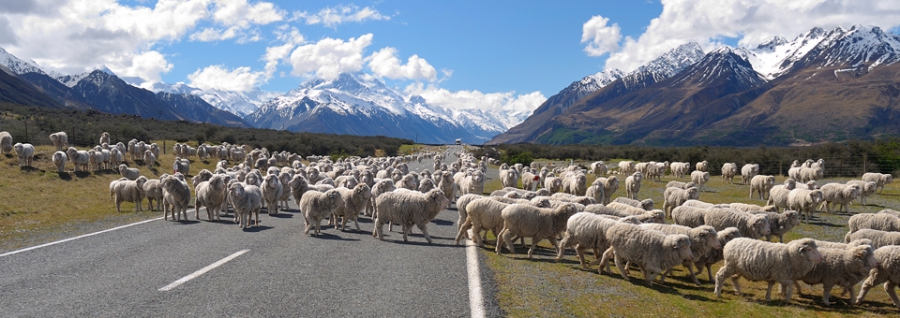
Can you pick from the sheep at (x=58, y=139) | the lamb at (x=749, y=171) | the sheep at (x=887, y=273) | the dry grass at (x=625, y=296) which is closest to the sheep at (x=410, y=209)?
the dry grass at (x=625, y=296)

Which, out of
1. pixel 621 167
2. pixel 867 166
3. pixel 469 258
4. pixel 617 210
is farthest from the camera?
pixel 621 167

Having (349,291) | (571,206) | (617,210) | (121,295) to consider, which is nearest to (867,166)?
(617,210)

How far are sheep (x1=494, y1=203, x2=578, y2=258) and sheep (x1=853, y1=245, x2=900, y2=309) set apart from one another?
5.56 metres

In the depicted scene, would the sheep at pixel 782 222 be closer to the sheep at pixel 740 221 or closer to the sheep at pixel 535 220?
the sheep at pixel 740 221

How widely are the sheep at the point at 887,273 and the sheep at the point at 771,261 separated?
44.0 inches

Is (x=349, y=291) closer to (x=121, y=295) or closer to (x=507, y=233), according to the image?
(x=121, y=295)

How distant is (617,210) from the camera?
14516mm

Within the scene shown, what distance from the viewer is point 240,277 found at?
9.27m

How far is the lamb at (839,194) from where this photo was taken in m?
21.9

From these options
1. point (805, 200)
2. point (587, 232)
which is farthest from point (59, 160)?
point (805, 200)

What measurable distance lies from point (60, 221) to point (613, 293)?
1792 centimetres

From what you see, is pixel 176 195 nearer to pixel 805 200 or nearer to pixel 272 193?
pixel 272 193

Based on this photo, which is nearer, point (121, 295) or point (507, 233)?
point (121, 295)

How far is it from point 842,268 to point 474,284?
6.69m
